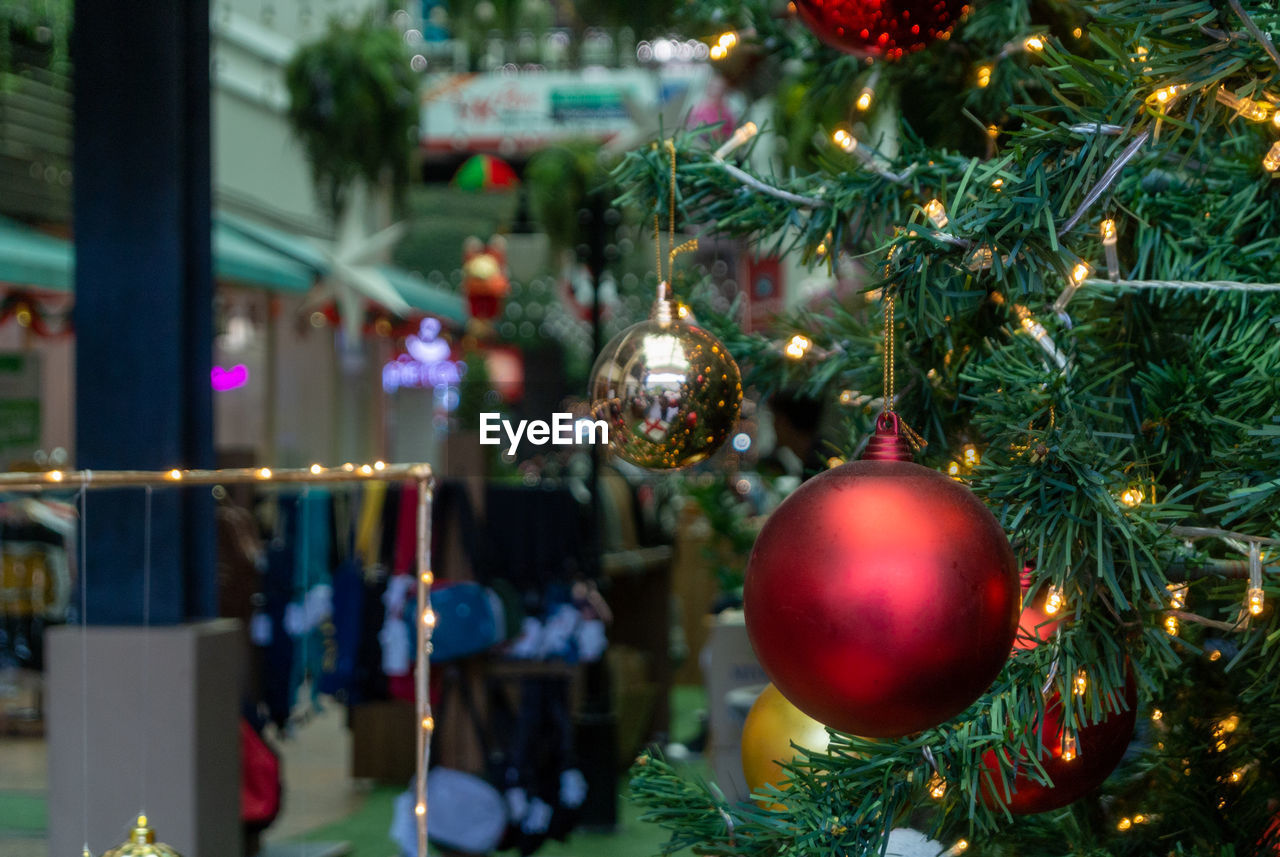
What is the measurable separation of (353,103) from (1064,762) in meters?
6.21

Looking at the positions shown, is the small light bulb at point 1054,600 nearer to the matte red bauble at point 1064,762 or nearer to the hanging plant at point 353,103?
the matte red bauble at point 1064,762

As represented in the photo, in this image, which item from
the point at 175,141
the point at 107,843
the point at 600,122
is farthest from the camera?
the point at 600,122

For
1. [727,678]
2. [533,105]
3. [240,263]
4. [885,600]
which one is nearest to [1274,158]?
[885,600]

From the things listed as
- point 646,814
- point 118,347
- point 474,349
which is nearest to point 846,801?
point 646,814

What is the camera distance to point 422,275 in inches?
595

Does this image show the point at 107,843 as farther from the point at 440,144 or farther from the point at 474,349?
the point at 440,144

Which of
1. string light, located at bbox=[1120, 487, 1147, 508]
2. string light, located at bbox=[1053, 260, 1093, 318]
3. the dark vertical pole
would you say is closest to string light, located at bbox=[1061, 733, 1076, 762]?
string light, located at bbox=[1120, 487, 1147, 508]

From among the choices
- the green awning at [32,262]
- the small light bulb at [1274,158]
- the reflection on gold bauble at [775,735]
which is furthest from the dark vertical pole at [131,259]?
the green awning at [32,262]

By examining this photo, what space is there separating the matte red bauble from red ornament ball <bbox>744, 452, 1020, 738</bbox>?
241mm

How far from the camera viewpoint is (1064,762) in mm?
1497

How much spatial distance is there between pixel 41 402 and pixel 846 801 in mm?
8337

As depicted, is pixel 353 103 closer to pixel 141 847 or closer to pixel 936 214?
pixel 141 847

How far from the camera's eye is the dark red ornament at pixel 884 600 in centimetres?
120

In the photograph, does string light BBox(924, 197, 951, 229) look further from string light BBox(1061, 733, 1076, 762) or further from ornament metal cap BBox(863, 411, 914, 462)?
string light BBox(1061, 733, 1076, 762)
